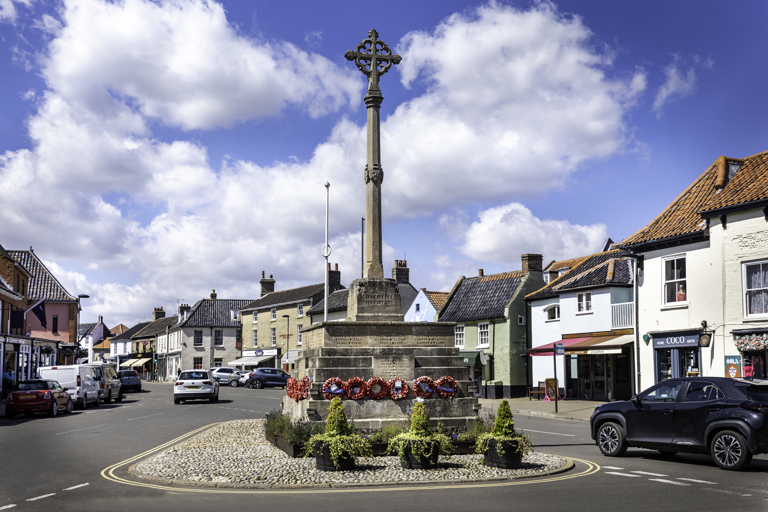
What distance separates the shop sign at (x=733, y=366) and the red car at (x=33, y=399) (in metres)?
22.9

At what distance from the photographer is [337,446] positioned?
11.3 meters

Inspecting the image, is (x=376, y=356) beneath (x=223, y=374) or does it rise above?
above

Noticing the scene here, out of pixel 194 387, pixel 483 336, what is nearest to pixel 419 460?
pixel 194 387

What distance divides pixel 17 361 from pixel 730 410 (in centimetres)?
4263

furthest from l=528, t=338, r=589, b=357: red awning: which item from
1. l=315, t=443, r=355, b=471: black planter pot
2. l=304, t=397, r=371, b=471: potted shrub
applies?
l=315, t=443, r=355, b=471: black planter pot

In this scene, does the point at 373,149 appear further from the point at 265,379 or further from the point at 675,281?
the point at 265,379

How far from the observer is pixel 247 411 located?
27.5 m

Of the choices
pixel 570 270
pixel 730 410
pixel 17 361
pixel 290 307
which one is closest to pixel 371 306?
pixel 730 410

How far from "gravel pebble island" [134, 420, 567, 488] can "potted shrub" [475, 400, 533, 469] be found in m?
0.17

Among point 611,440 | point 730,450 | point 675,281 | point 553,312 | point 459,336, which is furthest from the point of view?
point 459,336

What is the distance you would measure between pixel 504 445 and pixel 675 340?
15595 millimetres

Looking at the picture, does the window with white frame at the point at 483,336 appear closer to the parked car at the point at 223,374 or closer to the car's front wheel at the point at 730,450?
the parked car at the point at 223,374

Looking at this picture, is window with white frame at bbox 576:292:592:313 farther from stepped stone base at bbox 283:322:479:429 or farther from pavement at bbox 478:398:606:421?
stepped stone base at bbox 283:322:479:429

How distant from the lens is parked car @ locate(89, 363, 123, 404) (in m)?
33.8
